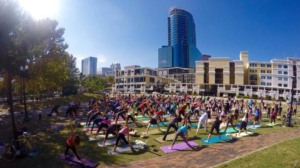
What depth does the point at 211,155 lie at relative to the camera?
9.73 meters

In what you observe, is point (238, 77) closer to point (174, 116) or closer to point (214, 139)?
point (174, 116)

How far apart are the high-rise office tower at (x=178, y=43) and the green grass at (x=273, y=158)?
14226cm

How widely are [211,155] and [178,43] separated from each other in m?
149

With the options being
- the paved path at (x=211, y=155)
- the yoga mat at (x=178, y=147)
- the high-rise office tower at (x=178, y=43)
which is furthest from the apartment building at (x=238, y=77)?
the high-rise office tower at (x=178, y=43)

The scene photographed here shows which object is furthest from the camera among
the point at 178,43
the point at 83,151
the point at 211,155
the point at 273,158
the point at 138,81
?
the point at 178,43

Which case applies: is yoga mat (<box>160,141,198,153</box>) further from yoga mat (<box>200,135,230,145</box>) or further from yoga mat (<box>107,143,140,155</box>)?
yoga mat (<box>107,143,140,155</box>)

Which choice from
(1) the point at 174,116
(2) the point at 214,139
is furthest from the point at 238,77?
(2) the point at 214,139

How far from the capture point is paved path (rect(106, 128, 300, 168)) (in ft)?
28.8

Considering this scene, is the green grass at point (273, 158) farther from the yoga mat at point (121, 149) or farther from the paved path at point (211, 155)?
the yoga mat at point (121, 149)

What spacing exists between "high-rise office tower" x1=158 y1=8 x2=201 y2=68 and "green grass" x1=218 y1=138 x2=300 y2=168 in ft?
467

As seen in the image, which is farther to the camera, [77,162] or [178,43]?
[178,43]

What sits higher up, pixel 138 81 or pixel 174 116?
pixel 138 81

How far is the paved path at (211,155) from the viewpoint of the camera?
8.78 m

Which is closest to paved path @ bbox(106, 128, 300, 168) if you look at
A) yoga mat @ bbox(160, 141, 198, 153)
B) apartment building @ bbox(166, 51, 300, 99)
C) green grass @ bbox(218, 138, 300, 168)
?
yoga mat @ bbox(160, 141, 198, 153)
